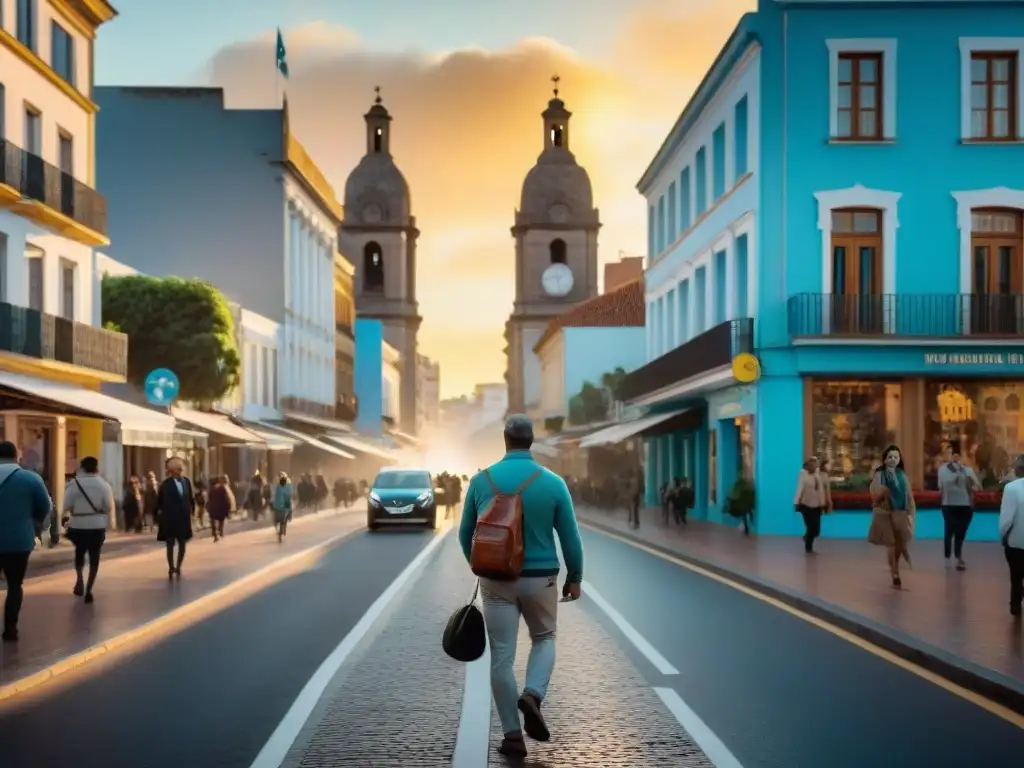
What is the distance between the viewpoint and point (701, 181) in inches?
1608

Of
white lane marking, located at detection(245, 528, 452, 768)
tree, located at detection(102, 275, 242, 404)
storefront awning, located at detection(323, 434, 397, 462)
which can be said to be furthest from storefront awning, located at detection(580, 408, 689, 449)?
white lane marking, located at detection(245, 528, 452, 768)

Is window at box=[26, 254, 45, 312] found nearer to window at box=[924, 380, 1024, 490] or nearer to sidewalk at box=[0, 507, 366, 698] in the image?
sidewalk at box=[0, 507, 366, 698]

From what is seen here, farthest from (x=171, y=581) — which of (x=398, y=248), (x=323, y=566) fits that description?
(x=398, y=248)

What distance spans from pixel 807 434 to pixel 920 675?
21019mm

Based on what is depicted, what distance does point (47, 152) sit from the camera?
Answer: 32.7m

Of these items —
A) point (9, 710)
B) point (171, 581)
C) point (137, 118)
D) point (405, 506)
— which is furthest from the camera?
point (137, 118)

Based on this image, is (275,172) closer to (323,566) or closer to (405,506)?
→ (405,506)

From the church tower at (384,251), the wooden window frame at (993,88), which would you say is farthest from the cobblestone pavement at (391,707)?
the church tower at (384,251)

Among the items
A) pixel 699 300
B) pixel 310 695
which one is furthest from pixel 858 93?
pixel 310 695

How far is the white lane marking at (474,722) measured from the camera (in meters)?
7.92

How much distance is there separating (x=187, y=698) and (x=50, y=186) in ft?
76.8

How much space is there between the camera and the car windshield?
131 feet

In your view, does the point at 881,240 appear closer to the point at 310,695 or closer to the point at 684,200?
the point at 684,200

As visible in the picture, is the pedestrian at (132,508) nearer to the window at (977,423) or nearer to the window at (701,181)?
the window at (701,181)
